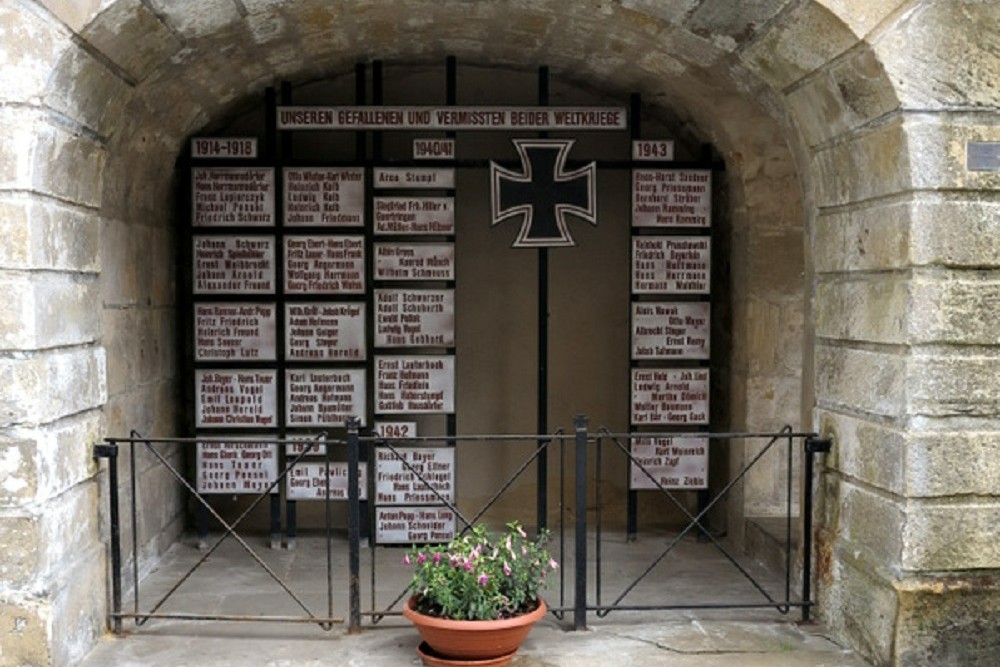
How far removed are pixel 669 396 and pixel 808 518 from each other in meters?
1.68

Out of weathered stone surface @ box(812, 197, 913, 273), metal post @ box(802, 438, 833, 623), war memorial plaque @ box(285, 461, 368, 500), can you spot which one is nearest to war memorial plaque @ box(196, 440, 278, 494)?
war memorial plaque @ box(285, 461, 368, 500)

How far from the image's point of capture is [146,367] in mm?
5488

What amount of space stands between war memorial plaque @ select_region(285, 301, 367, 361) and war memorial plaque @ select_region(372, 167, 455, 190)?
756mm

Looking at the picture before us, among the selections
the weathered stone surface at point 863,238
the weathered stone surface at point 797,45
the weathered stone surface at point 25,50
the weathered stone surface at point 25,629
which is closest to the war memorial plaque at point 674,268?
the weathered stone surface at point 863,238

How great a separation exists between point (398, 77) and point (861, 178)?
3.19m

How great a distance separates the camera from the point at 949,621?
3896 mm

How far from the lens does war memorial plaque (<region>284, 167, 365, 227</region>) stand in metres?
5.95

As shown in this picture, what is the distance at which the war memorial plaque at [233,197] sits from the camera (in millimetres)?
5926

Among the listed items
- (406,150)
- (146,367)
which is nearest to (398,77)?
(406,150)

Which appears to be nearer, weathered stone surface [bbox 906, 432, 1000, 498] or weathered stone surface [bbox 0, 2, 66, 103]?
weathered stone surface [bbox 0, 2, 66, 103]

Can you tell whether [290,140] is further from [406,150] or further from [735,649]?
[735,649]

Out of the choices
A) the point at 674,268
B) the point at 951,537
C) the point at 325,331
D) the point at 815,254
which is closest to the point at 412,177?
the point at 325,331

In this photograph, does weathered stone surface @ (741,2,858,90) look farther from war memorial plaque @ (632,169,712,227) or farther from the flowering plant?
the flowering plant

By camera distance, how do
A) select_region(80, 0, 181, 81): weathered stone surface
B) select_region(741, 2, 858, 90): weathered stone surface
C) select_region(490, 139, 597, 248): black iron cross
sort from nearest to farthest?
select_region(80, 0, 181, 81): weathered stone surface
select_region(741, 2, 858, 90): weathered stone surface
select_region(490, 139, 597, 248): black iron cross
